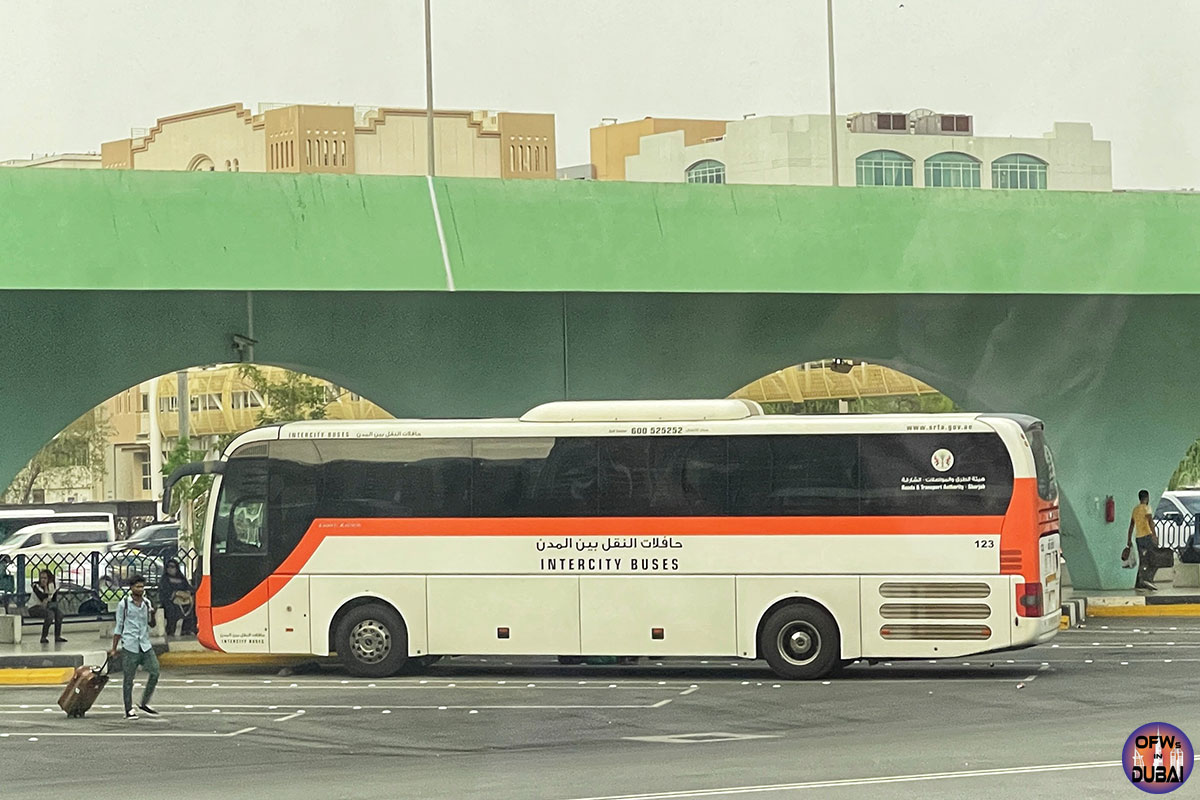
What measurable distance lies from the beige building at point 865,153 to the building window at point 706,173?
0.07ft

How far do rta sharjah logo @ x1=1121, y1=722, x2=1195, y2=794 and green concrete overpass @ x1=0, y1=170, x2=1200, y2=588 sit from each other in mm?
8853

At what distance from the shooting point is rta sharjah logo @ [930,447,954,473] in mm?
17703

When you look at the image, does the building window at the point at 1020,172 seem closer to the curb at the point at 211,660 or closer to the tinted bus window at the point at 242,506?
the tinted bus window at the point at 242,506

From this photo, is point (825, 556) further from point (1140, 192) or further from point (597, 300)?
point (1140, 192)

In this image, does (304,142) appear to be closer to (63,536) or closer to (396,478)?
(396,478)

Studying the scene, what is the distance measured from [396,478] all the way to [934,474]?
5505 mm

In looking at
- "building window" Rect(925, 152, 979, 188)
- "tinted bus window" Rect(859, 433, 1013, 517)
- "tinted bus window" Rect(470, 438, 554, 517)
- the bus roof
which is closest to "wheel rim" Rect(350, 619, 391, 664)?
"tinted bus window" Rect(470, 438, 554, 517)

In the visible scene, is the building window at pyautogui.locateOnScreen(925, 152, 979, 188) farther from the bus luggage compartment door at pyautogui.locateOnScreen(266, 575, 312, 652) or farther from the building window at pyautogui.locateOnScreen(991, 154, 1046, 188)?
the bus luggage compartment door at pyautogui.locateOnScreen(266, 575, 312, 652)

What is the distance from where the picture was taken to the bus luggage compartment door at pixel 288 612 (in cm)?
1880

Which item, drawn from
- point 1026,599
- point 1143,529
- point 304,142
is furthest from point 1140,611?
point 304,142

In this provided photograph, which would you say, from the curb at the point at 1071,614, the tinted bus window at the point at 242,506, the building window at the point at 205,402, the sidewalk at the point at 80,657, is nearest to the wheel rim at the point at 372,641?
the sidewalk at the point at 80,657

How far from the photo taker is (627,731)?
14141 mm

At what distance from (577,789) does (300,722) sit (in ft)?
15.3

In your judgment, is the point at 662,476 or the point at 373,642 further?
the point at 373,642
